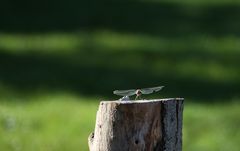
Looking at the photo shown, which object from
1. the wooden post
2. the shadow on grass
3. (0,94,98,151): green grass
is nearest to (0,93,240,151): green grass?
(0,94,98,151): green grass

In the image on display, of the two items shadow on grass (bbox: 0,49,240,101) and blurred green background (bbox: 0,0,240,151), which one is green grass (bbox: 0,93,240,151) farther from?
shadow on grass (bbox: 0,49,240,101)

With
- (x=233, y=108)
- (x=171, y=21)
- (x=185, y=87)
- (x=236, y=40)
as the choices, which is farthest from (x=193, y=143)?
(x=171, y=21)

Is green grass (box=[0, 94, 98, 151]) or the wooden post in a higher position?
green grass (box=[0, 94, 98, 151])

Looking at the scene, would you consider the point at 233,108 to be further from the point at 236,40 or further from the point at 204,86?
the point at 236,40

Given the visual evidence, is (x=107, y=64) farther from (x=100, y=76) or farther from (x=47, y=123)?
(x=47, y=123)

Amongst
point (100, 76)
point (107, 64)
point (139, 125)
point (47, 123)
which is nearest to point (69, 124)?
point (47, 123)

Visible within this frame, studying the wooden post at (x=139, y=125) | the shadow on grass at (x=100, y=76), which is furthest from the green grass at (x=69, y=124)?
the wooden post at (x=139, y=125)

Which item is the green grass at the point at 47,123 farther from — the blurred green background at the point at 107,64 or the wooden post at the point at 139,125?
the wooden post at the point at 139,125
